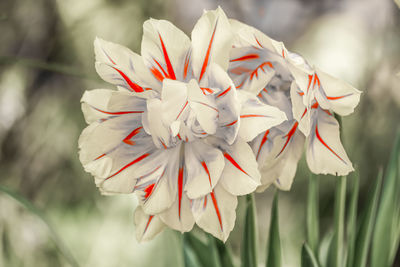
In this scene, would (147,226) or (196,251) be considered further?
(196,251)

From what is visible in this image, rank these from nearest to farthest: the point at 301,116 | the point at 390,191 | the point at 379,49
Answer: the point at 301,116 → the point at 390,191 → the point at 379,49

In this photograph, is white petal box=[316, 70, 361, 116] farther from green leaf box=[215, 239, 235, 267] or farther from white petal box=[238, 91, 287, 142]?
green leaf box=[215, 239, 235, 267]

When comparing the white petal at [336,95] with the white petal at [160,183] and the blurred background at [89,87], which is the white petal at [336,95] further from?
the blurred background at [89,87]

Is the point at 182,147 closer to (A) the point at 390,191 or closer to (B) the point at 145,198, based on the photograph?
(B) the point at 145,198

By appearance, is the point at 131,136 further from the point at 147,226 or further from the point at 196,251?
the point at 196,251

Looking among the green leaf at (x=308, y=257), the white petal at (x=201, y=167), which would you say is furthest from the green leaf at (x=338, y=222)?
the white petal at (x=201, y=167)

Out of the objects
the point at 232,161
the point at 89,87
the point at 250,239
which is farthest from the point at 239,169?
the point at 89,87

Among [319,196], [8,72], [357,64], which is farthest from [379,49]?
[8,72]
